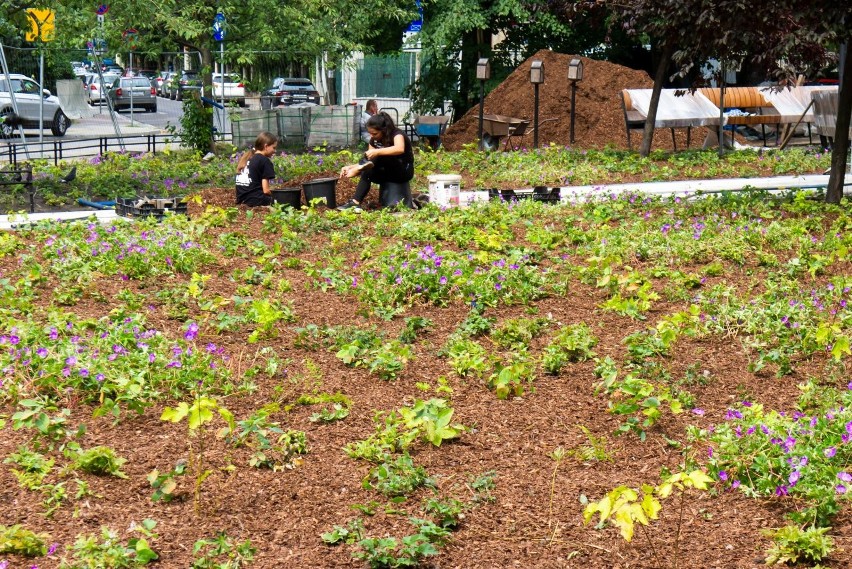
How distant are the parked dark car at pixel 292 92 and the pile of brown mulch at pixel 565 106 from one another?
44.2ft

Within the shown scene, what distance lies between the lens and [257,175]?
11625 millimetres

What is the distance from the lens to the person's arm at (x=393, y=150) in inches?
454

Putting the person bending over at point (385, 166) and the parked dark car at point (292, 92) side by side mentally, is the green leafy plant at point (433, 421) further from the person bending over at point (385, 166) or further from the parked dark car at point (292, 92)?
the parked dark car at point (292, 92)

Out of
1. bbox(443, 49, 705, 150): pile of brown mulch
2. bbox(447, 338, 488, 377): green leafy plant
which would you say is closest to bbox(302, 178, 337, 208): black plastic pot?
bbox(447, 338, 488, 377): green leafy plant

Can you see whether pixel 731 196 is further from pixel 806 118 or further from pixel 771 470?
pixel 806 118

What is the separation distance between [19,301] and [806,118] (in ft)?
65.9

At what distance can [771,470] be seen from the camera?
4.31m

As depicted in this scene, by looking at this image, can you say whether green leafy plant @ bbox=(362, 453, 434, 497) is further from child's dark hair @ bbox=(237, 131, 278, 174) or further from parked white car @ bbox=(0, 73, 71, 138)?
parked white car @ bbox=(0, 73, 71, 138)

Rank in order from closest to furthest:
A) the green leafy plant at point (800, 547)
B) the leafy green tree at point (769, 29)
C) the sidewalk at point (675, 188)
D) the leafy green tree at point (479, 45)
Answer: the green leafy plant at point (800, 547), the leafy green tree at point (769, 29), the sidewalk at point (675, 188), the leafy green tree at point (479, 45)

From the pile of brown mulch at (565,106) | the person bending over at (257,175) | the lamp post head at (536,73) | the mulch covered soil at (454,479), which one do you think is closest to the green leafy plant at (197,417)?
the mulch covered soil at (454,479)

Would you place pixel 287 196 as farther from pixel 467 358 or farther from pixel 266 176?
pixel 467 358

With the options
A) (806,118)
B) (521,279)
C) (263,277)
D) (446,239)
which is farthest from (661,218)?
(806,118)

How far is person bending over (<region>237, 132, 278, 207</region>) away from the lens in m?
11.6

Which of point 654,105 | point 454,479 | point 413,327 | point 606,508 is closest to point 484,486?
point 454,479
